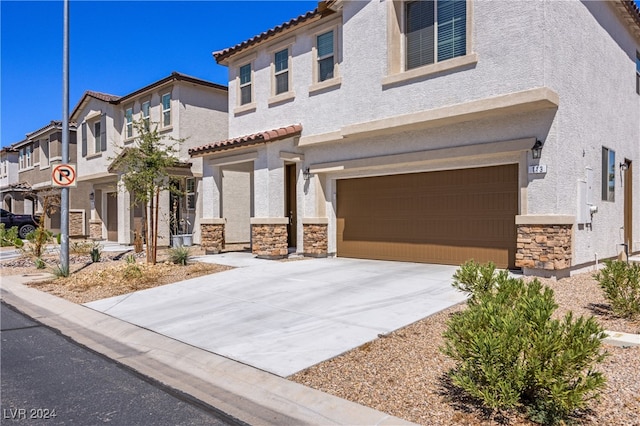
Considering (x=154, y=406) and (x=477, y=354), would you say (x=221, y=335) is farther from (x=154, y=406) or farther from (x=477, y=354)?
(x=477, y=354)

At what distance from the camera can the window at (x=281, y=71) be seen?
15.4m

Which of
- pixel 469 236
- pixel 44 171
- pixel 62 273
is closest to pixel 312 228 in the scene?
pixel 469 236

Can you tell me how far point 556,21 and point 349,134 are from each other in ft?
18.2

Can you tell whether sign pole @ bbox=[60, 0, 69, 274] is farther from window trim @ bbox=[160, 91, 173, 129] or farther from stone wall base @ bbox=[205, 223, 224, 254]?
window trim @ bbox=[160, 91, 173, 129]

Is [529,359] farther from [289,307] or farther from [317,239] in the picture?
[317,239]

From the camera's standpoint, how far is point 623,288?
682 cm

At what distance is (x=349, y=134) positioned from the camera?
12.8 meters

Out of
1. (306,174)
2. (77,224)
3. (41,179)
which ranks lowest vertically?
(77,224)

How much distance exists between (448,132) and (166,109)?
46.4ft

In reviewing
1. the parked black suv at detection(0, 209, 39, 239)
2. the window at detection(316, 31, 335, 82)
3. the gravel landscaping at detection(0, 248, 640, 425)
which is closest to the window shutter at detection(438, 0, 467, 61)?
the window at detection(316, 31, 335, 82)

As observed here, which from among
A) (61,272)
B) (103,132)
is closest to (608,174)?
(61,272)

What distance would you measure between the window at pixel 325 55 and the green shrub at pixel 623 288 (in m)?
9.64

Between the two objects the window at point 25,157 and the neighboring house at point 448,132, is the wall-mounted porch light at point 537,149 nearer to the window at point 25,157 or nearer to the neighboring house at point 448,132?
the neighboring house at point 448,132

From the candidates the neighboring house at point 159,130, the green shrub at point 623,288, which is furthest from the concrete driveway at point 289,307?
the neighboring house at point 159,130
